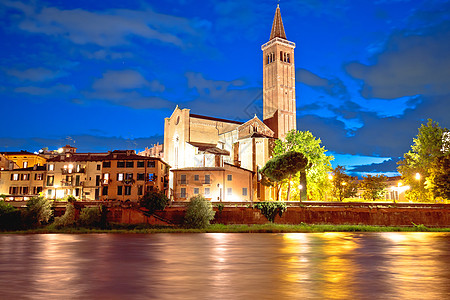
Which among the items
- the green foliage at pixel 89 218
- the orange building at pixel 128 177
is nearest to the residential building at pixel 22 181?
the orange building at pixel 128 177

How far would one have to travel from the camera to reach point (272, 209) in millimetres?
43688

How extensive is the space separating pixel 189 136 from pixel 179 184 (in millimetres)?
23374

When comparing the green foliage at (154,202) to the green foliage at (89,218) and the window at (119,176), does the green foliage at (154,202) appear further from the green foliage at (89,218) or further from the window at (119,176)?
the window at (119,176)

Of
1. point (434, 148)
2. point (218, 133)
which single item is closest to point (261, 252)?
point (434, 148)

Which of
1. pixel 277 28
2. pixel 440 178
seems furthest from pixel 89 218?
pixel 277 28

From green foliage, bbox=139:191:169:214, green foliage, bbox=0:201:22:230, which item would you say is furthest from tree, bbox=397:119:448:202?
green foliage, bbox=0:201:22:230

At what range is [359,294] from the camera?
36.5 feet

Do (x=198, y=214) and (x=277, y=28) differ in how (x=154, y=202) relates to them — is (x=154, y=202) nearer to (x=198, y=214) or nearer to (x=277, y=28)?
(x=198, y=214)

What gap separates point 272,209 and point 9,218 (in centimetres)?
2884

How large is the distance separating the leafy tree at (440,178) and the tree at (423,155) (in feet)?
9.27

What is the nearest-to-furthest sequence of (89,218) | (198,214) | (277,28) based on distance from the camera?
(198,214), (89,218), (277,28)

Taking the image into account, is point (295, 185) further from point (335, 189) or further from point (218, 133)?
point (218, 133)

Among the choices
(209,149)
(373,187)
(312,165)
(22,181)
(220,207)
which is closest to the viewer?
(220,207)

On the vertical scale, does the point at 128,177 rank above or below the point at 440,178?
above
